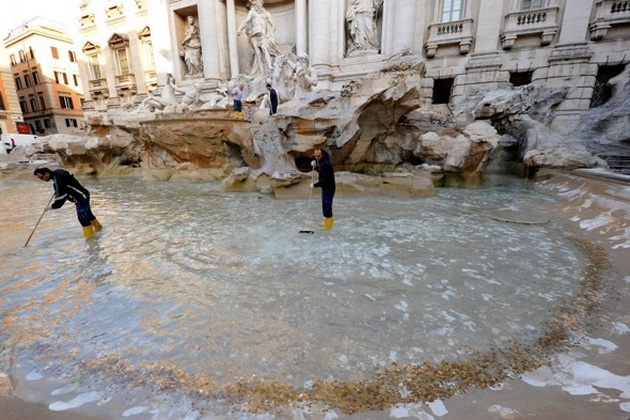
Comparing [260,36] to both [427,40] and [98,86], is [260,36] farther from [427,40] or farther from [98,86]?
[98,86]

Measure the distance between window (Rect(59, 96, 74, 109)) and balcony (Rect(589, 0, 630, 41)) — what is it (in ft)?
157

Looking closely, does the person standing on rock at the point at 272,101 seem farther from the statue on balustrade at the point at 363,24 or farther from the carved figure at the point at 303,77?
the statue on balustrade at the point at 363,24

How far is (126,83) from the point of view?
21.9 metres

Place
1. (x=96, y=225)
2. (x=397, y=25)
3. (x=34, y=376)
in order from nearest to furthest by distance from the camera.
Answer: (x=34, y=376) → (x=96, y=225) → (x=397, y=25)

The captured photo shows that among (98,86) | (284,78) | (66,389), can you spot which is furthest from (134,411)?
(98,86)

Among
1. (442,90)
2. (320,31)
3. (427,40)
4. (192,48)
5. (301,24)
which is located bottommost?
(442,90)

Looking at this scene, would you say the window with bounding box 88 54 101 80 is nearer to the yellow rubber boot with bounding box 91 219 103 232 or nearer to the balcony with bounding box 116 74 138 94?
the balcony with bounding box 116 74 138 94

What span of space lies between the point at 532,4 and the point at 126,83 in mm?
25544

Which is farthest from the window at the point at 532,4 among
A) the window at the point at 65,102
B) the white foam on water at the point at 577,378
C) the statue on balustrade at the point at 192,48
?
the window at the point at 65,102

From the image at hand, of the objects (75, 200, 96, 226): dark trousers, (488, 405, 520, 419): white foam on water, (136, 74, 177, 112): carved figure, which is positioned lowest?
(488, 405, 520, 419): white foam on water

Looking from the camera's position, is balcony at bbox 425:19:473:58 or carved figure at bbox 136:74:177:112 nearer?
balcony at bbox 425:19:473:58

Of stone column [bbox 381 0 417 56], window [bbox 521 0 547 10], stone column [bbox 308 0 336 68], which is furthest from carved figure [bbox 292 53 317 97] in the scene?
window [bbox 521 0 547 10]

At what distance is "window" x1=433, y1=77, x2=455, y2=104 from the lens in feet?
47.3

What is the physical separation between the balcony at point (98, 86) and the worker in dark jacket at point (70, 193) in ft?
80.3
